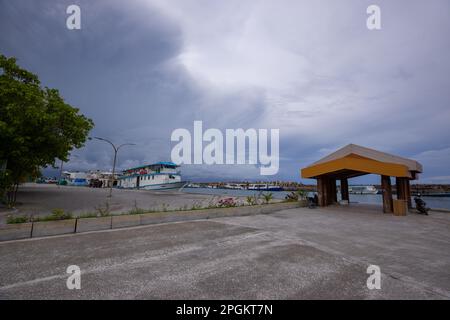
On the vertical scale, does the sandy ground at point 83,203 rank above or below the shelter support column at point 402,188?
below

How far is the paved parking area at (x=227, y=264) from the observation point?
328 cm

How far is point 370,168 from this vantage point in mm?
12117

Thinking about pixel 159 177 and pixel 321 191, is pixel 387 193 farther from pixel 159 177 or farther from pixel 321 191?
pixel 159 177

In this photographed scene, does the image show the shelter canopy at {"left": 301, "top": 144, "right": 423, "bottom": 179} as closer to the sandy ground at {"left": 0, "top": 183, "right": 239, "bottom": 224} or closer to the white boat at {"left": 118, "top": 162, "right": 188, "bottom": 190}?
the sandy ground at {"left": 0, "top": 183, "right": 239, "bottom": 224}

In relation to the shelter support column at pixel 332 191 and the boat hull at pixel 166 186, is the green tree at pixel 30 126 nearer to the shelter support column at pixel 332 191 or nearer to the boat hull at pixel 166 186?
the shelter support column at pixel 332 191

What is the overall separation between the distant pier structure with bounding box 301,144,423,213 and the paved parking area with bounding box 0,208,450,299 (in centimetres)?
532

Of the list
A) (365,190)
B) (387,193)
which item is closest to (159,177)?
(387,193)

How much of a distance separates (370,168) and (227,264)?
38.6 feet

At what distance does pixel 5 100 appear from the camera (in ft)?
36.5

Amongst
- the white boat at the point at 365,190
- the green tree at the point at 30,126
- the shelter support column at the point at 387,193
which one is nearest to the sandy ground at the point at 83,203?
the green tree at the point at 30,126

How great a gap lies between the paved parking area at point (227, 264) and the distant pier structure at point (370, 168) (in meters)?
5.32

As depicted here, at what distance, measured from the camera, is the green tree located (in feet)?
35.7
